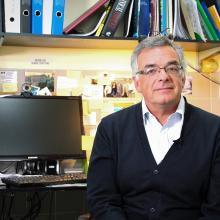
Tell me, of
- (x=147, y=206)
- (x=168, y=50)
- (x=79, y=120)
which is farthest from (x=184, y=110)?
(x=79, y=120)

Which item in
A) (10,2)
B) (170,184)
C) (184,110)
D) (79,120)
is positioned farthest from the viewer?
(79,120)

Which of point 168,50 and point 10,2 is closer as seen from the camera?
point 168,50

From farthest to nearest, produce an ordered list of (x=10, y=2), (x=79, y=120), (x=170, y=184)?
(x=79, y=120)
(x=10, y=2)
(x=170, y=184)

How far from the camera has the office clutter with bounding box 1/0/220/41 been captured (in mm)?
2064

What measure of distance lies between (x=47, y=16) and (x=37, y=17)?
54mm

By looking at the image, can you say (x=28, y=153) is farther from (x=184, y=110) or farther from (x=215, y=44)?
(x=215, y=44)

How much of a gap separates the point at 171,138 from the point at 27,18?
3.57ft

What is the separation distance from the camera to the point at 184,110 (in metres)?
1.50

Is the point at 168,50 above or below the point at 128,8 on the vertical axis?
below

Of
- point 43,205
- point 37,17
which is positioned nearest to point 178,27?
point 37,17

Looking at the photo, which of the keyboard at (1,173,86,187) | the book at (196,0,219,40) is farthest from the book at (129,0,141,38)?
the keyboard at (1,173,86,187)

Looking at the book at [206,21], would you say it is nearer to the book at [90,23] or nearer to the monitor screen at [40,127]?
the book at [90,23]

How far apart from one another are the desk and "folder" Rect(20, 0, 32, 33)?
35.7 inches

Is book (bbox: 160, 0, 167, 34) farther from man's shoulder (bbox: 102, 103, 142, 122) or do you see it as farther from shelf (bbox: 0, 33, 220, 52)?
man's shoulder (bbox: 102, 103, 142, 122)
